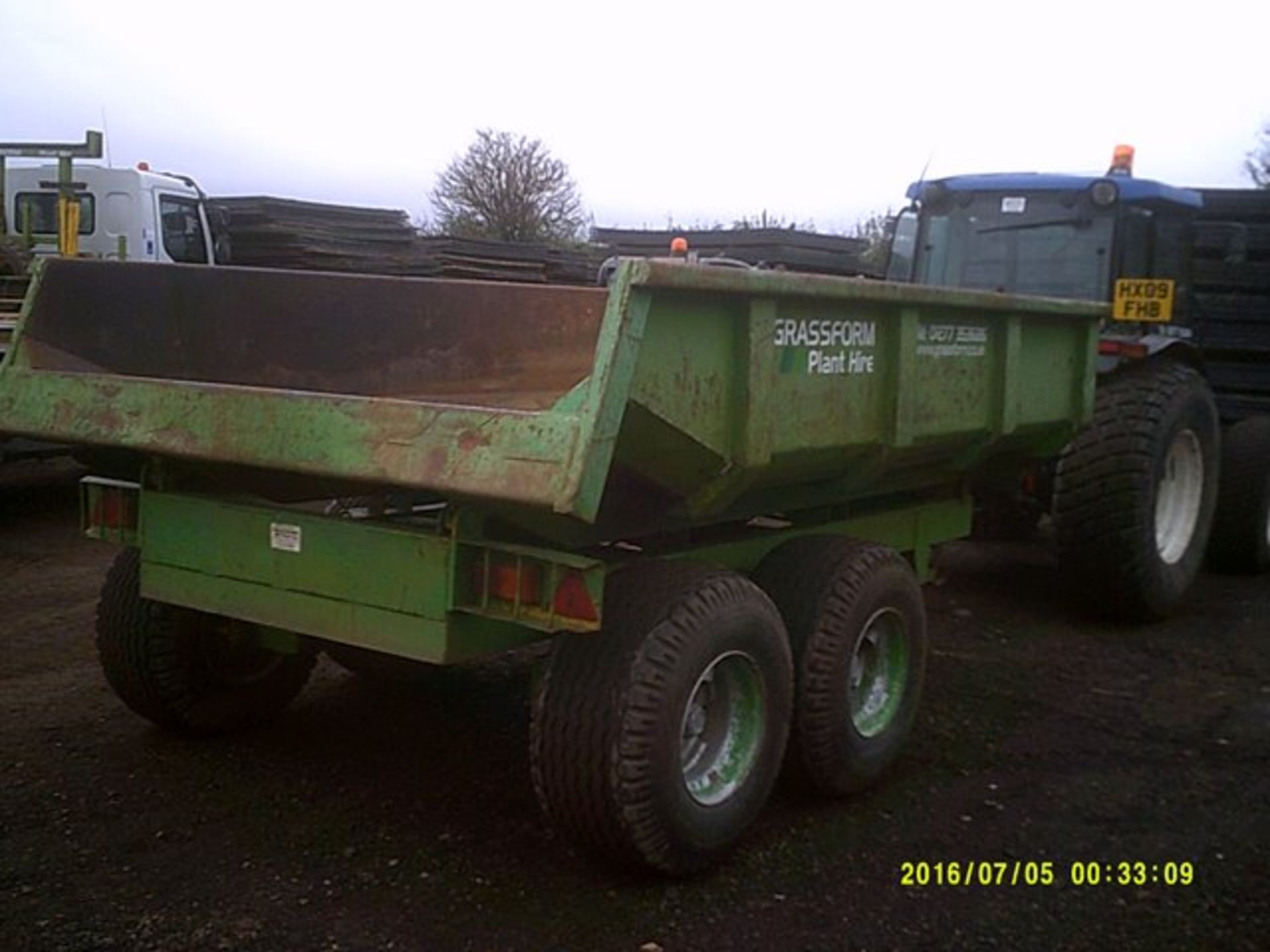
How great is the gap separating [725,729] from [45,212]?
11559mm

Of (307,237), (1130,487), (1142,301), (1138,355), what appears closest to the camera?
(1130,487)

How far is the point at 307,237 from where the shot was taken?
48.2 feet

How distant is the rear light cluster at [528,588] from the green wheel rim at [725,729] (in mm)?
501

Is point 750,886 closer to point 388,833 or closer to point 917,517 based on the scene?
point 388,833

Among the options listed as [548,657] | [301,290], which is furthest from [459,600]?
[301,290]

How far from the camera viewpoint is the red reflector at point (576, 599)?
3.27 metres

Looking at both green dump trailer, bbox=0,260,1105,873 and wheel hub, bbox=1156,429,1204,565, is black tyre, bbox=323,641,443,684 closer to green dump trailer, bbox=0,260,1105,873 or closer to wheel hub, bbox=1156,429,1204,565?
green dump trailer, bbox=0,260,1105,873

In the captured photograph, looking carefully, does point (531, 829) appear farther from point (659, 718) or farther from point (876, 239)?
point (876, 239)

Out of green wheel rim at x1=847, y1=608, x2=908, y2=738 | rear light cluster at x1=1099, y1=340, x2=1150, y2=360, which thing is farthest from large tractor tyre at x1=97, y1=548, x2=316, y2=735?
rear light cluster at x1=1099, y1=340, x2=1150, y2=360

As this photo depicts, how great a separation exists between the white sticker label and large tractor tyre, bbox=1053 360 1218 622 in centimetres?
366

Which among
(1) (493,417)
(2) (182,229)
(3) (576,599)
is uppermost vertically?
(2) (182,229)

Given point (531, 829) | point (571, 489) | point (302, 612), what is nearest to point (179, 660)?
point (302, 612)

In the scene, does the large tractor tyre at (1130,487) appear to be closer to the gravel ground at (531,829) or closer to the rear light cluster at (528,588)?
the gravel ground at (531,829)

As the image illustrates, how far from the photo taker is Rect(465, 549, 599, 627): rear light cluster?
129 inches
